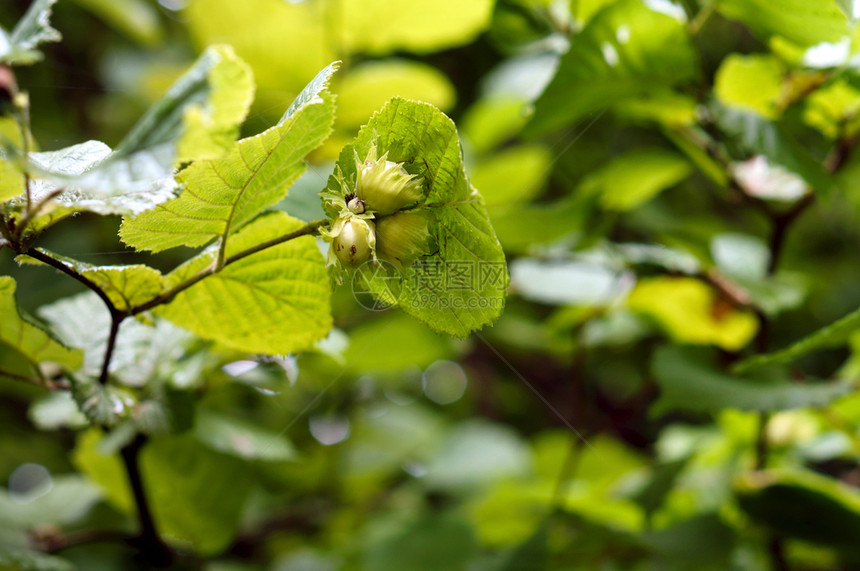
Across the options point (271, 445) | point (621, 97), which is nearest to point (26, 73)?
point (271, 445)

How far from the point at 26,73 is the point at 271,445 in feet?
2.61

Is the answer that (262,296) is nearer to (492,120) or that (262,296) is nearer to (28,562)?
(28,562)

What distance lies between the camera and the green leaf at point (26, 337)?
283mm

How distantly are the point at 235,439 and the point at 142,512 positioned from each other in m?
0.09

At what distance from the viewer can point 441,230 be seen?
25 cm

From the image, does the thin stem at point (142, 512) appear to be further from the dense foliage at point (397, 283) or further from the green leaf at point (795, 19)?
the green leaf at point (795, 19)

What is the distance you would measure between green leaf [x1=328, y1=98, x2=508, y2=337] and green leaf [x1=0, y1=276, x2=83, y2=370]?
166 mm

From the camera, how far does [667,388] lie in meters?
0.44

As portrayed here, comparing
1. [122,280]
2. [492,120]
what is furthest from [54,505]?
[492,120]

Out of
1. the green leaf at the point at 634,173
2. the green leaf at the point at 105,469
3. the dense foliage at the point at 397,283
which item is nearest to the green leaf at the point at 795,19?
the dense foliage at the point at 397,283

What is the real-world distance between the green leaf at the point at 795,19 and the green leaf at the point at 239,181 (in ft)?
1.03

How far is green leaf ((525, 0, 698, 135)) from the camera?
413 mm

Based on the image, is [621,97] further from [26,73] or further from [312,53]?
[26,73]

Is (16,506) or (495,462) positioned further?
(495,462)
